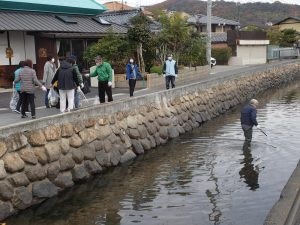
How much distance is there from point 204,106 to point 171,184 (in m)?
10.3

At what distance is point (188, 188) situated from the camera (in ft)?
34.0

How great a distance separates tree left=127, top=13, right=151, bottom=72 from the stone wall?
209 inches

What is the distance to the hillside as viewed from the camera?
9450cm

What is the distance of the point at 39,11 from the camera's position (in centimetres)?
2355

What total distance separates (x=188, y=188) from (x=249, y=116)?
437 centimetres

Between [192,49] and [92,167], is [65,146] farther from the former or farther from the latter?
[192,49]

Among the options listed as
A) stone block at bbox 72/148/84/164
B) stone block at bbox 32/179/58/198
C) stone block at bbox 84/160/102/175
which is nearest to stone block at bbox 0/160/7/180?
stone block at bbox 32/179/58/198

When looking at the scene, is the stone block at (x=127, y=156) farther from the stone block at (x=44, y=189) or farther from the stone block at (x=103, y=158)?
the stone block at (x=44, y=189)

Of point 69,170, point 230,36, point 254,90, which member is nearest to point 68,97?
point 69,170

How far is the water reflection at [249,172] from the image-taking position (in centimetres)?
1055

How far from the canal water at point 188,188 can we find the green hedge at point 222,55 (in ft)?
89.4

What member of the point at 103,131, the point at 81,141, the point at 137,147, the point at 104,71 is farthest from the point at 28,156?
the point at 104,71

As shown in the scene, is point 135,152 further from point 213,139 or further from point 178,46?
point 178,46

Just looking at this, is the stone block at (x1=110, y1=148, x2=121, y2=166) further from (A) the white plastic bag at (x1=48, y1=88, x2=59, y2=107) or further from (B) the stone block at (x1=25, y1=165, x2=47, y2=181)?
(A) the white plastic bag at (x1=48, y1=88, x2=59, y2=107)
